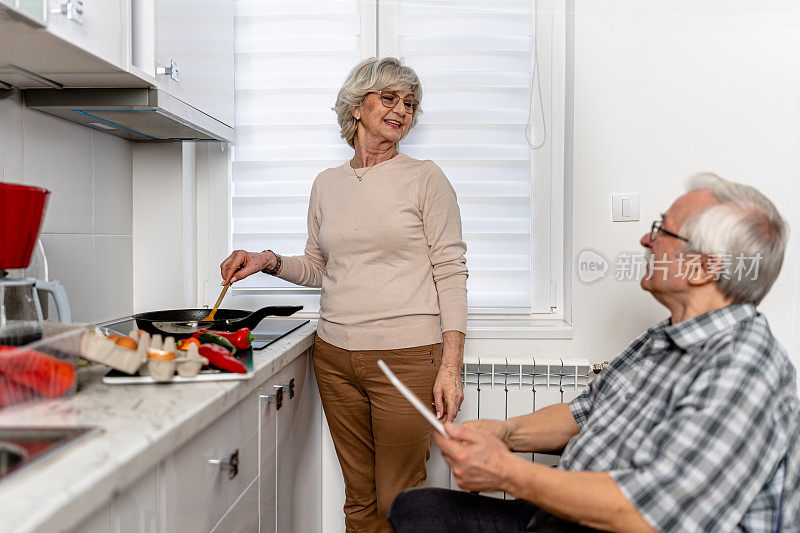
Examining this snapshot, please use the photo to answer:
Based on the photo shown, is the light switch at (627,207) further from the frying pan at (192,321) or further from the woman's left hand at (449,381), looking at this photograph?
the frying pan at (192,321)

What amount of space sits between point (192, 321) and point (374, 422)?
0.54m

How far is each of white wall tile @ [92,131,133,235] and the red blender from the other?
75 cm

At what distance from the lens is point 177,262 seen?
2170mm

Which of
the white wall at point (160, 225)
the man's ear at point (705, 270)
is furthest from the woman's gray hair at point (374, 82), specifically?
the man's ear at point (705, 270)

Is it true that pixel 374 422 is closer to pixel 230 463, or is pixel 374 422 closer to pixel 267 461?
pixel 267 461

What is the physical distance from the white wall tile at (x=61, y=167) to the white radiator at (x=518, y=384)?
1.20 metres

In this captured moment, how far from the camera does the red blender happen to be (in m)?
1.09

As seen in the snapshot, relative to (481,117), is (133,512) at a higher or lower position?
lower

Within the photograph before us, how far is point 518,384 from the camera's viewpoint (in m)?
2.13

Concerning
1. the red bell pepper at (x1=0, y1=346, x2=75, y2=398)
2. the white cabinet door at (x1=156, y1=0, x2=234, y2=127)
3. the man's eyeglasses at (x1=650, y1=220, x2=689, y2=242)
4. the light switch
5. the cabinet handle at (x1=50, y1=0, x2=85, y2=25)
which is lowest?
the red bell pepper at (x1=0, y1=346, x2=75, y2=398)

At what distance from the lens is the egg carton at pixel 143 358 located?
3.61 ft

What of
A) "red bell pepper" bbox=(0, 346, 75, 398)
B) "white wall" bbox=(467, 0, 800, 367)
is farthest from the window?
"red bell pepper" bbox=(0, 346, 75, 398)

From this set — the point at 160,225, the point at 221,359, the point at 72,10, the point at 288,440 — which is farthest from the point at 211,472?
the point at 160,225

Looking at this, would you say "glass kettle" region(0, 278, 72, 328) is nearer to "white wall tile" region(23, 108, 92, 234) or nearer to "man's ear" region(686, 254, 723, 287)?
"white wall tile" region(23, 108, 92, 234)
